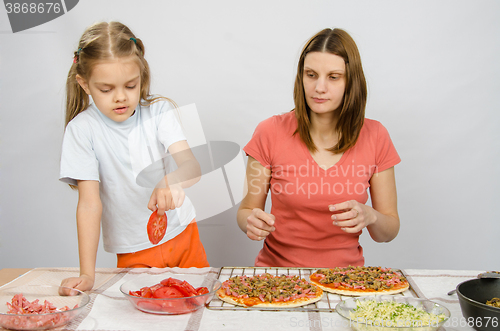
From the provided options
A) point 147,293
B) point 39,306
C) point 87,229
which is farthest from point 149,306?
point 87,229

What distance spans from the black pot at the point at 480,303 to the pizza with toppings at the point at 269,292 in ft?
1.10

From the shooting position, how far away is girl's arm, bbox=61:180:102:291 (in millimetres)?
1276

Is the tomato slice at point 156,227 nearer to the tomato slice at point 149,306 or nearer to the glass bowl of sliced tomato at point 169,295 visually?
the glass bowl of sliced tomato at point 169,295

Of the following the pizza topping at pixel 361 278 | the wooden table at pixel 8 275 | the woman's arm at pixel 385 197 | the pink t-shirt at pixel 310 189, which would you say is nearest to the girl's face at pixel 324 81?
the pink t-shirt at pixel 310 189

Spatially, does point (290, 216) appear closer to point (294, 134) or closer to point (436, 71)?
point (294, 134)

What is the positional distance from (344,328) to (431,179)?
1.74 m

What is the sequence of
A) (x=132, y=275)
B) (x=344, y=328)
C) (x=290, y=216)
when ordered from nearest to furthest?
(x=344, y=328)
(x=132, y=275)
(x=290, y=216)

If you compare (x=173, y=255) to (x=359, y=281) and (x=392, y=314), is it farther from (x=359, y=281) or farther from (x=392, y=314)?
(x=392, y=314)

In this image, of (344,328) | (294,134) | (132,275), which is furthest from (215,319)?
(294,134)

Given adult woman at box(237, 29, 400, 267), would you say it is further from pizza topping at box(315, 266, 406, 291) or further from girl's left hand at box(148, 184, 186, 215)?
girl's left hand at box(148, 184, 186, 215)

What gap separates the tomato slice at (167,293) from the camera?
106cm

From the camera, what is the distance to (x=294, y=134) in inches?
68.6

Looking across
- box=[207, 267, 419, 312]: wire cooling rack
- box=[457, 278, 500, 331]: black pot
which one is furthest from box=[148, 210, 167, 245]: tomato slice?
box=[457, 278, 500, 331]: black pot

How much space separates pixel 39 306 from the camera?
1028 millimetres
